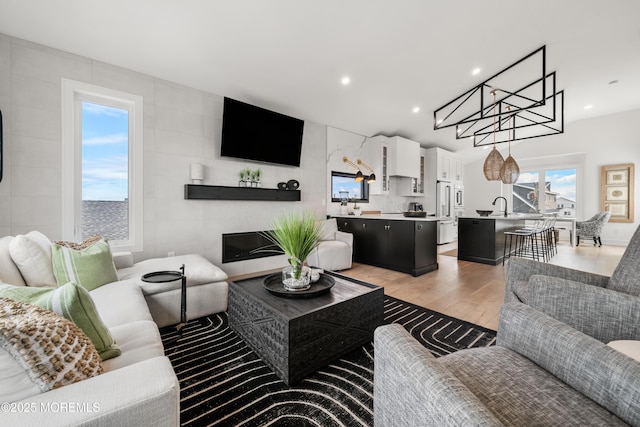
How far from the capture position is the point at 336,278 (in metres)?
2.29

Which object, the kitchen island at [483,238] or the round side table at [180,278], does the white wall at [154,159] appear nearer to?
the round side table at [180,278]

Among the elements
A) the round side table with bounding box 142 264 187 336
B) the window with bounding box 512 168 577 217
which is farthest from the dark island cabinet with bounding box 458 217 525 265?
the round side table with bounding box 142 264 187 336

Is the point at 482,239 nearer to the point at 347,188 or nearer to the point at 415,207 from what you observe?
the point at 415,207

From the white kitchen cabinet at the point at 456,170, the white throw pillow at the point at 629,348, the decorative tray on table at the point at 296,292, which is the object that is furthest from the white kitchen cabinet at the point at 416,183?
the white throw pillow at the point at 629,348

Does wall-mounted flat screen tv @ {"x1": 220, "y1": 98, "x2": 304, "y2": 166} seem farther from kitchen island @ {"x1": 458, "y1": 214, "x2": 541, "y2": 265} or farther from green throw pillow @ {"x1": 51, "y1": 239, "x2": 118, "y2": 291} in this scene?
kitchen island @ {"x1": 458, "y1": 214, "x2": 541, "y2": 265}

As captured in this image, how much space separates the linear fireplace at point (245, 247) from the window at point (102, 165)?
3.55 ft

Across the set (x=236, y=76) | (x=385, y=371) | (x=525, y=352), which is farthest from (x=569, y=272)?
(x=236, y=76)

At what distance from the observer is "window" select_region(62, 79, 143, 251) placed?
9.03 ft

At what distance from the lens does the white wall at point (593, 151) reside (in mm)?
6242

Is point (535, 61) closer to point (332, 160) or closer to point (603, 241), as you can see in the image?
point (332, 160)

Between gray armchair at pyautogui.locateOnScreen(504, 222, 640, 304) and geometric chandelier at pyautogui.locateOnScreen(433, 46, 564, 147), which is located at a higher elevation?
geometric chandelier at pyautogui.locateOnScreen(433, 46, 564, 147)

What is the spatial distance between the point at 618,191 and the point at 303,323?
8952 millimetres

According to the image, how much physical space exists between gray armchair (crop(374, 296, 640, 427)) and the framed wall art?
801cm

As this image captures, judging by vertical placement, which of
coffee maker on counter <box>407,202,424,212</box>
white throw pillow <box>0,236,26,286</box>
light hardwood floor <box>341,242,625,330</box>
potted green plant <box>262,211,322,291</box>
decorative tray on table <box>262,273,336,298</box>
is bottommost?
light hardwood floor <box>341,242,625,330</box>
